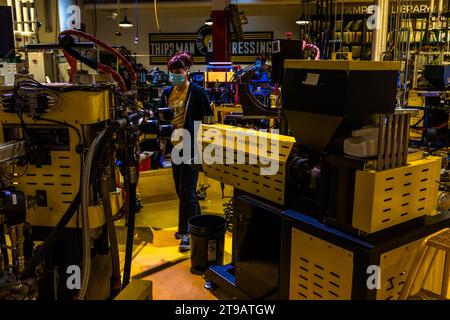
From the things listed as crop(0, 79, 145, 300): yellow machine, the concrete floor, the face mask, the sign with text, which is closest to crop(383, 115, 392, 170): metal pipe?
crop(0, 79, 145, 300): yellow machine

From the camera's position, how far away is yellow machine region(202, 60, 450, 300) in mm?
1601

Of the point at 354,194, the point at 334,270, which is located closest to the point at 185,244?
the point at 334,270

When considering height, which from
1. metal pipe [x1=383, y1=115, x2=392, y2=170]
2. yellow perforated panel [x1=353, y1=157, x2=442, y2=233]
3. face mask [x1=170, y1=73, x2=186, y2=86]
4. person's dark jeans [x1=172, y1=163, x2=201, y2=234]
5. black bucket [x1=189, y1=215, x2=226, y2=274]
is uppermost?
face mask [x1=170, y1=73, x2=186, y2=86]

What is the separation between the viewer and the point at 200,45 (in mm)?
13531

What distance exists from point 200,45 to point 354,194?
12.6m

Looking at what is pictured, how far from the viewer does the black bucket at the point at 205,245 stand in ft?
9.61

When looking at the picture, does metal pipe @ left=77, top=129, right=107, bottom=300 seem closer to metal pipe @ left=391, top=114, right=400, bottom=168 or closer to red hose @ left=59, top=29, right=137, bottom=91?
red hose @ left=59, top=29, right=137, bottom=91

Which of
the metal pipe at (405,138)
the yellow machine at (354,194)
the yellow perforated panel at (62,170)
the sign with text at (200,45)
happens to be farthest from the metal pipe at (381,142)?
the sign with text at (200,45)

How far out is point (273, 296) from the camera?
89.8 inches

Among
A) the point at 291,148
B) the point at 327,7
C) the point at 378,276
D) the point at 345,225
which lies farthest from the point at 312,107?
the point at 327,7

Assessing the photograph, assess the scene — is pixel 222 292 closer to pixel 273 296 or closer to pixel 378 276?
pixel 273 296

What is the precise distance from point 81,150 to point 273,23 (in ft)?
39.4

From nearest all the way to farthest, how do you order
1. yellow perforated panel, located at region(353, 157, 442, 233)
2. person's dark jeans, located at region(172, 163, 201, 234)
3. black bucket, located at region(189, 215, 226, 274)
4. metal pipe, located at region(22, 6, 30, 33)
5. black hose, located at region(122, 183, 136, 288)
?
yellow perforated panel, located at region(353, 157, 442, 233), black hose, located at region(122, 183, 136, 288), black bucket, located at region(189, 215, 226, 274), person's dark jeans, located at region(172, 163, 201, 234), metal pipe, located at region(22, 6, 30, 33)

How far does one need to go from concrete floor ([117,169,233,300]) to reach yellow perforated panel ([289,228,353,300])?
0.93 m
